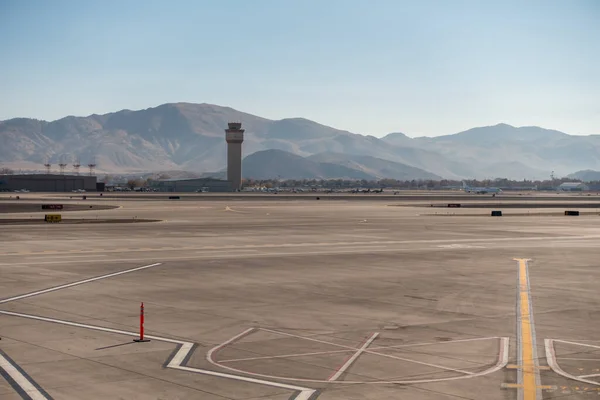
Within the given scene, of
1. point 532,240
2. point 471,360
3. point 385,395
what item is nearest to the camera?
point 385,395

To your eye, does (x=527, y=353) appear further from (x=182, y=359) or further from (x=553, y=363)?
(x=182, y=359)

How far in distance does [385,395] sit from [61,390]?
6.47 m

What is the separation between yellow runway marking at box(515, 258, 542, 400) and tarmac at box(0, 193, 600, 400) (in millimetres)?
59

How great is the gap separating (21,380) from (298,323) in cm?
891

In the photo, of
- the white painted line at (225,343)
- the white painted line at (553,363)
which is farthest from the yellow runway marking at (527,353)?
the white painted line at (225,343)

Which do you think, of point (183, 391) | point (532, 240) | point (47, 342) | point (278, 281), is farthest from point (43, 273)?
point (532, 240)

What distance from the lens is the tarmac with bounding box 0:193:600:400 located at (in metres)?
15.4

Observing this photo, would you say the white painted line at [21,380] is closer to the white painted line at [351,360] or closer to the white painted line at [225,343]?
the white painted line at [225,343]

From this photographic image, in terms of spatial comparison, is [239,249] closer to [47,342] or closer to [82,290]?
[82,290]

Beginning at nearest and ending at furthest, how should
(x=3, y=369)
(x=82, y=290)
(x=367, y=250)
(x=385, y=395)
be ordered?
(x=385, y=395) → (x=3, y=369) → (x=82, y=290) → (x=367, y=250)

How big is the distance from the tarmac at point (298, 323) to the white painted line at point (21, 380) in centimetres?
8

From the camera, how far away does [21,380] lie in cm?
1537

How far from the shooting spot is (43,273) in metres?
33.6

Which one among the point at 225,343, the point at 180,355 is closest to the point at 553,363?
the point at 225,343
